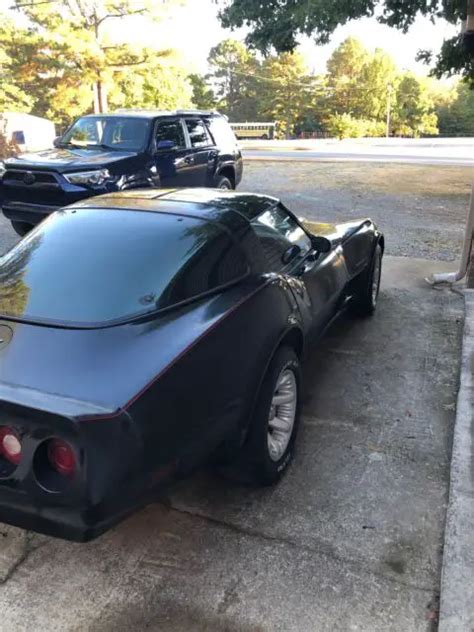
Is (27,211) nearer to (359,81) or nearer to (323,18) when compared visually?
(323,18)

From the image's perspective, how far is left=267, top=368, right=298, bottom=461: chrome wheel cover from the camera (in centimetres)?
313

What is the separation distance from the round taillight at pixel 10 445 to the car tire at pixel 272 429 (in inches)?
44.2

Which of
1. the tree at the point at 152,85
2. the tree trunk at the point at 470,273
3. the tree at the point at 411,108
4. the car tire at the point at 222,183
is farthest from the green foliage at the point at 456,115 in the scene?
the tree trunk at the point at 470,273

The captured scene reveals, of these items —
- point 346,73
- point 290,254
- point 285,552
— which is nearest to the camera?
point 285,552

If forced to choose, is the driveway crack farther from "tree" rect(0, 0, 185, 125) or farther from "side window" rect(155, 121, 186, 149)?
"tree" rect(0, 0, 185, 125)

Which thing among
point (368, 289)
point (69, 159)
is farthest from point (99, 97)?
point (368, 289)

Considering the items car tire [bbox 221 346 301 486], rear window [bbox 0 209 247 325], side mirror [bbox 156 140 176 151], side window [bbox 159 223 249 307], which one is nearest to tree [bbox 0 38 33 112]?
side mirror [bbox 156 140 176 151]

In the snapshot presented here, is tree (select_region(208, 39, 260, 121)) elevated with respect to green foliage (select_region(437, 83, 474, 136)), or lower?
elevated

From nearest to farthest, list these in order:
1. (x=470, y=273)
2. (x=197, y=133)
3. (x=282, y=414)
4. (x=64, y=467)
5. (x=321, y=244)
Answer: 1. (x=64, y=467)
2. (x=282, y=414)
3. (x=321, y=244)
4. (x=470, y=273)
5. (x=197, y=133)

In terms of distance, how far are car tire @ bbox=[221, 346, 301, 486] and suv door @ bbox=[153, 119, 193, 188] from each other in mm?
5901

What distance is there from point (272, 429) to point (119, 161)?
580 cm

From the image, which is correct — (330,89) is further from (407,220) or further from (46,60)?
(407,220)

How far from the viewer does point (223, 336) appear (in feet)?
8.89

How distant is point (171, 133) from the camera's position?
9.01 m
